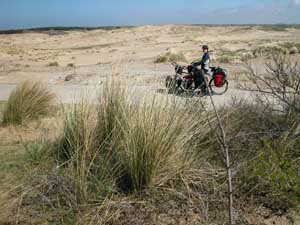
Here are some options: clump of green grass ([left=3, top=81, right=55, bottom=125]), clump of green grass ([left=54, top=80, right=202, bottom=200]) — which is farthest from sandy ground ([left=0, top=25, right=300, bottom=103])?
clump of green grass ([left=54, top=80, right=202, bottom=200])

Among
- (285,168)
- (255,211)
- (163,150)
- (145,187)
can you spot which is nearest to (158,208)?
(145,187)

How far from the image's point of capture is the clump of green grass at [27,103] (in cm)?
769

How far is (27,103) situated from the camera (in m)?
8.01

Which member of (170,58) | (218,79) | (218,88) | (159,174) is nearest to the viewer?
(159,174)

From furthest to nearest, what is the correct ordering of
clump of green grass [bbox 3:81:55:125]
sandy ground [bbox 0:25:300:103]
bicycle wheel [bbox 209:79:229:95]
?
1. bicycle wheel [bbox 209:79:229:95]
2. clump of green grass [bbox 3:81:55:125]
3. sandy ground [bbox 0:25:300:103]

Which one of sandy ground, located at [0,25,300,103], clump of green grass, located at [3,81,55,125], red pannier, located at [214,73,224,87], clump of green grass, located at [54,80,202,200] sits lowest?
sandy ground, located at [0,25,300,103]

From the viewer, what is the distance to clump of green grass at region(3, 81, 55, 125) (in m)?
7.69

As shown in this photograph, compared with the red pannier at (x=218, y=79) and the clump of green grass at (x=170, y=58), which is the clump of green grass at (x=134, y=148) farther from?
the clump of green grass at (x=170, y=58)

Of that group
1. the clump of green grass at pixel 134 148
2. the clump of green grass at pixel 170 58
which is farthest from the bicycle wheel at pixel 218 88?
the clump of green grass at pixel 170 58

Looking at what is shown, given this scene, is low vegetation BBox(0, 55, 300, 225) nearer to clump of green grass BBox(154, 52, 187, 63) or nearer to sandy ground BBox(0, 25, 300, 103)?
sandy ground BBox(0, 25, 300, 103)

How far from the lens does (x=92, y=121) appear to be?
4.88m

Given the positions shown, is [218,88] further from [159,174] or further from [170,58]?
[170,58]

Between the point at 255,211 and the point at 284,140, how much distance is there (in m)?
0.98

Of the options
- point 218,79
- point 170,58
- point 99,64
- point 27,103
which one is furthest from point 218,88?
point 99,64
